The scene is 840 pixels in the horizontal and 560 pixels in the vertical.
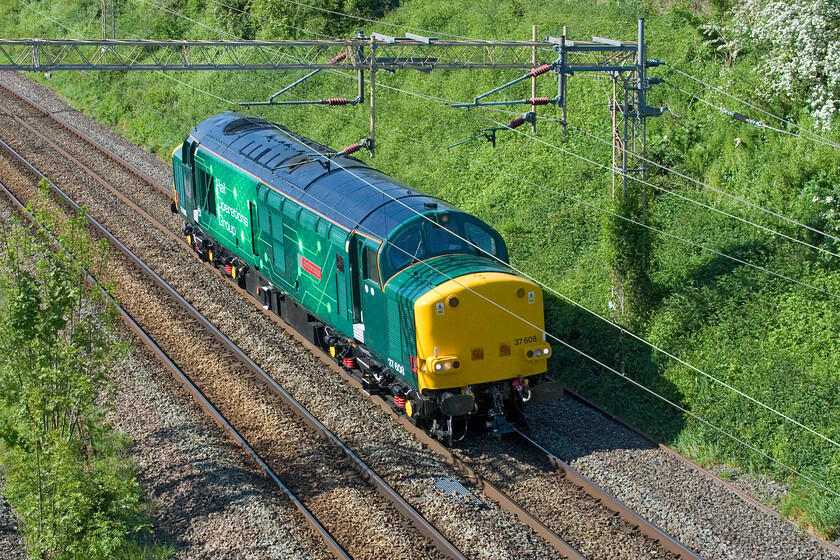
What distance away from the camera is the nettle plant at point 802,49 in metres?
18.8

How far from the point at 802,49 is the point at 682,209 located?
4238mm

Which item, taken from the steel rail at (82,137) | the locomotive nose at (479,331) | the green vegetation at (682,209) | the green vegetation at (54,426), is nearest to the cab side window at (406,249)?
the locomotive nose at (479,331)

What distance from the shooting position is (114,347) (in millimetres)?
13742

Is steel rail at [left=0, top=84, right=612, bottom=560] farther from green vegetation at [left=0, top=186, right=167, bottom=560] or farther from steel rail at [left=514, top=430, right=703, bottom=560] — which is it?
green vegetation at [left=0, top=186, right=167, bottom=560]

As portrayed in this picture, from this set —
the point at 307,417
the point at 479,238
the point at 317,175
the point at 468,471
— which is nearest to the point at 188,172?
the point at 317,175

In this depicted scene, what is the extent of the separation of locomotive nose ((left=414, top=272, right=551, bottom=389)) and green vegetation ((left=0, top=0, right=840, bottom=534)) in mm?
1872

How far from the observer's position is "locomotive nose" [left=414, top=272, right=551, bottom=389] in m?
13.9

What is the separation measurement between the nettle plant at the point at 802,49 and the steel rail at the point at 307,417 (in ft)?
39.7

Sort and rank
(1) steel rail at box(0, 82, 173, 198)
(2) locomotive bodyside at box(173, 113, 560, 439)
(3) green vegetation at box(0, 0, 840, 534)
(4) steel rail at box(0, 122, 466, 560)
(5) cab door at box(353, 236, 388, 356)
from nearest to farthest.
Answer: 1. (4) steel rail at box(0, 122, 466, 560)
2. (2) locomotive bodyside at box(173, 113, 560, 439)
3. (5) cab door at box(353, 236, 388, 356)
4. (3) green vegetation at box(0, 0, 840, 534)
5. (1) steel rail at box(0, 82, 173, 198)

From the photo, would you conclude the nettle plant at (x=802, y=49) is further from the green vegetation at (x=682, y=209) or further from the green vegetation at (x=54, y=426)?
the green vegetation at (x=54, y=426)

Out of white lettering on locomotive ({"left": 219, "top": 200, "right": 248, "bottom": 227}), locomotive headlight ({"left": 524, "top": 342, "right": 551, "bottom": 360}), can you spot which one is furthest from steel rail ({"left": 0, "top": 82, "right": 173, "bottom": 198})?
locomotive headlight ({"left": 524, "top": 342, "right": 551, "bottom": 360})

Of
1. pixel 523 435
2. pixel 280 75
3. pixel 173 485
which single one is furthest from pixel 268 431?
pixel 280 75

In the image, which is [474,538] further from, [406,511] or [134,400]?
[134,400]

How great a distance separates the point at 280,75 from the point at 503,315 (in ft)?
83.1
